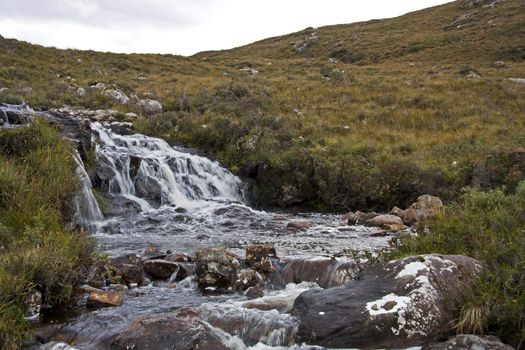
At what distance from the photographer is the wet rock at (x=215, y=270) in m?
7.65

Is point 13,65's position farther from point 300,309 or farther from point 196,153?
point 300,309

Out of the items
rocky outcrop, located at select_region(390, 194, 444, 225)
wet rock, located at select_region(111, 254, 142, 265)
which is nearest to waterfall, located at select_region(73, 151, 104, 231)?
wet rock, located at select_region(111, 254, 142, 265)

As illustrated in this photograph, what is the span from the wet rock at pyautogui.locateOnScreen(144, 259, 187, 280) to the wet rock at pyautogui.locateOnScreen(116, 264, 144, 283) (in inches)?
7.6

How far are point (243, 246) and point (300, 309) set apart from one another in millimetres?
4140

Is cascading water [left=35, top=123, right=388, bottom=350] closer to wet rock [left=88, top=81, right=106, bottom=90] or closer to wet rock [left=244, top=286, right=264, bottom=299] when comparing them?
wet rock [left=244, top=286, right=264, bottom=299]

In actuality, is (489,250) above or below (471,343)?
above

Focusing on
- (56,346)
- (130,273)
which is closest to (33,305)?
(56,346)

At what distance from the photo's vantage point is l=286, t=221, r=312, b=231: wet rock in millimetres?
12383

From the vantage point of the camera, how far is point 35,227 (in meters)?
7.49

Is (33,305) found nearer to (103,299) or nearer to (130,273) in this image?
(103,299)

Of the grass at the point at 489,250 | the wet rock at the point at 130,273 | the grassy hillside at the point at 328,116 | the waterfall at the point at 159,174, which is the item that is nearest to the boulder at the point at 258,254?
the wet rock at the point at 130,273

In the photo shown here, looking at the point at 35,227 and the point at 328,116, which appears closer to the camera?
the point at 35,227

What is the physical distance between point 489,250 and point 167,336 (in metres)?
4.05

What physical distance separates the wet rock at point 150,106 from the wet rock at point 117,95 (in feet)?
3.07
